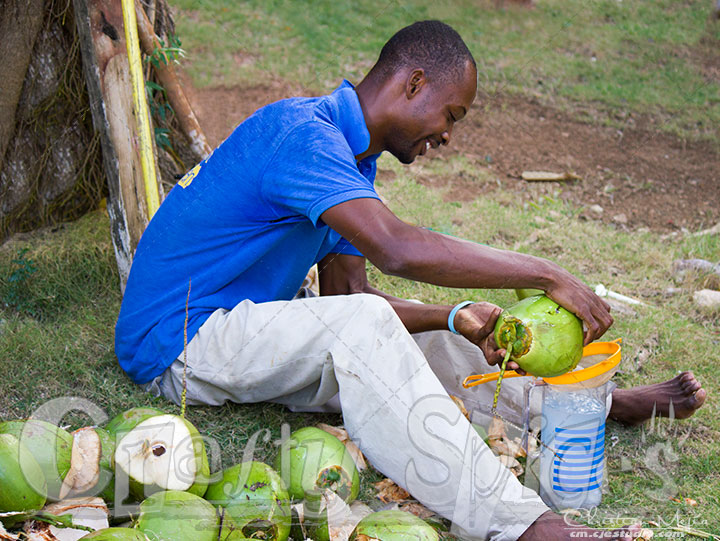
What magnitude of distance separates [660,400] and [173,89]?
9.37 ft

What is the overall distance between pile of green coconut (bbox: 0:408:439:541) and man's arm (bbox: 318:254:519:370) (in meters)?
0.69

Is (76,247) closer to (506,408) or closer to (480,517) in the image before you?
(506,408)

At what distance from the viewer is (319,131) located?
2.23 m

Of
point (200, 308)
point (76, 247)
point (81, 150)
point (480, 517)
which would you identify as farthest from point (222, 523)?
point (81, 150)

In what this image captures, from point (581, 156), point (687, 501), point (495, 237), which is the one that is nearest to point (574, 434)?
point (687, 501)

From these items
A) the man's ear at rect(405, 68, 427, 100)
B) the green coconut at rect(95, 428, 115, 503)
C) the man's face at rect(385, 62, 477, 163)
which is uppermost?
the man's ear at rect(405, 68, 427, 100)

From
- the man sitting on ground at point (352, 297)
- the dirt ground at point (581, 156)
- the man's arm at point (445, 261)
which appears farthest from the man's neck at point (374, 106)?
the dirt ground at point (581, 156)

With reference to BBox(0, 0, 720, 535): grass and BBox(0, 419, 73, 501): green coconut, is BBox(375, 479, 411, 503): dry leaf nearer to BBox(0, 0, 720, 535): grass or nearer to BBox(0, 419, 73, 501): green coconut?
BBox(0, 0, 720, 535): grass

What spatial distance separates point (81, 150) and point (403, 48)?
2.20m

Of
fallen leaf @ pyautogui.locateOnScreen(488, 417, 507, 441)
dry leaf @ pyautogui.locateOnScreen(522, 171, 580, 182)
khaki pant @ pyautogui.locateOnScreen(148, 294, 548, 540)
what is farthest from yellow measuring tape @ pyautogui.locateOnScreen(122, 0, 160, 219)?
dry leaf @ pyautogui.locateOnScreen(522, 171, 580, 182)

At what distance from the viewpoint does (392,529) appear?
1837 mm

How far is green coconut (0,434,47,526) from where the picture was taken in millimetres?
1733

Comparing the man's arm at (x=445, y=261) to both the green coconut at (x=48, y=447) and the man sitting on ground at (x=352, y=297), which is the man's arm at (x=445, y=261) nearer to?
the man sitting on ground at (x=352, y=297)

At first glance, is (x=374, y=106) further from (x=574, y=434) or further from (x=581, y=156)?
(x=581, y=156)
